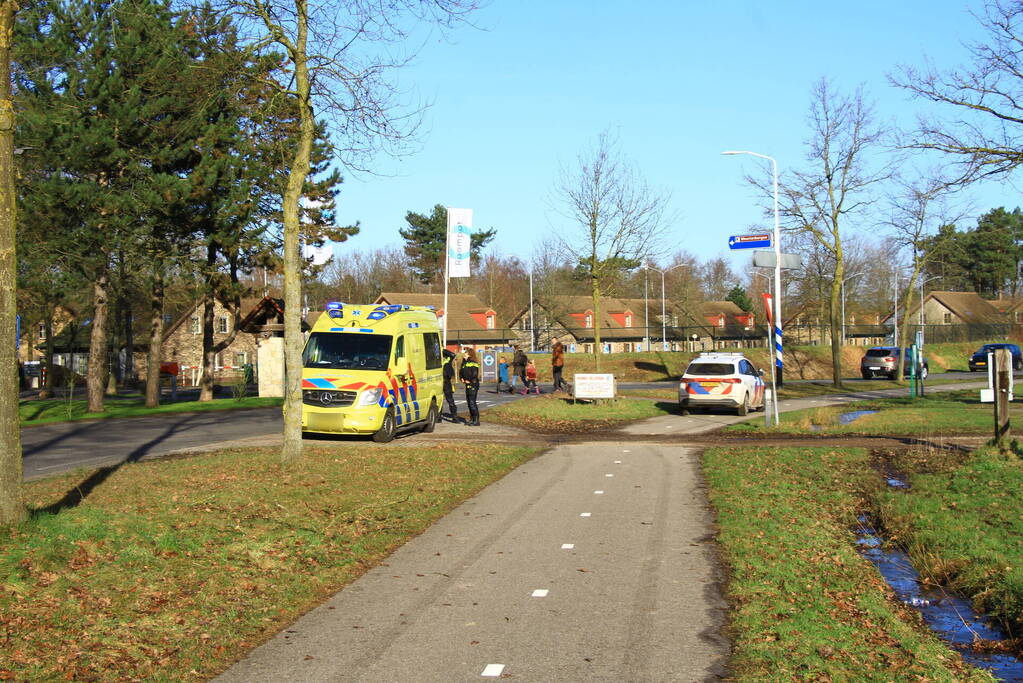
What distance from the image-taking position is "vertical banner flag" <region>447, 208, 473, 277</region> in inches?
1266

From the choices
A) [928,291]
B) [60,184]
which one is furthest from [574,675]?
[928,291]

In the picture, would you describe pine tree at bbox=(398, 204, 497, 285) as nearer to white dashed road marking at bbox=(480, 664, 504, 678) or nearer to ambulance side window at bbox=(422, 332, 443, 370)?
ambulance side window at bbox=(422, 332, 443, 370)

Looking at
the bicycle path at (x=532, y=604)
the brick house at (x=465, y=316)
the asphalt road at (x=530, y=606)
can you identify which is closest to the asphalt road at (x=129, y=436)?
the bicycle path at (x=532, y=604)

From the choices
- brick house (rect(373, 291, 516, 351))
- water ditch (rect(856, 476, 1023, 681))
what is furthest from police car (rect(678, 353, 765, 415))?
brick house (rect(373, 291, 516, 351))

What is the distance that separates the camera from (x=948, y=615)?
26.3 feet

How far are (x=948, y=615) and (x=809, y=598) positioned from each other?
141 cm

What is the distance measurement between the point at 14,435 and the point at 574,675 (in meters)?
5.56

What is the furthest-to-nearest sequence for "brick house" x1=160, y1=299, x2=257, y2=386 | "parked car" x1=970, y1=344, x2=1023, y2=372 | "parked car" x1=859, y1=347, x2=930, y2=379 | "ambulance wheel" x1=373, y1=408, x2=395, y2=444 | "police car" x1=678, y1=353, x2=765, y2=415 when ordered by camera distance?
"brick house" x1=160, y1=299, x2=257, y2=386 → "parked car" x1=970, y1=344, x2=1023, y2=372 → "parked car" x1=859, y1=347, x2=930, y2=379 → "police car" x1=678, y1=353, x2=765, y2=415 → "ambulance wheel" x1=373, y1=408, x2=395, y2=444

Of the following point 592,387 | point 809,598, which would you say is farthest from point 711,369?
point 809,598

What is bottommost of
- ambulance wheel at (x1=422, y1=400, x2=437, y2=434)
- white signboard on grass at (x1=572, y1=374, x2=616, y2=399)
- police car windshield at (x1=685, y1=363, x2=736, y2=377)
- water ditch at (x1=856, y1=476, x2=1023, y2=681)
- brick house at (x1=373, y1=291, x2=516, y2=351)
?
water ditch at (x1=856, y1=476, x2=1023, y2=681)

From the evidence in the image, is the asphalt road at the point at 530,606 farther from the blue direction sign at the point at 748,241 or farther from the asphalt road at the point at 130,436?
the blue direction sign at the point at 748,241

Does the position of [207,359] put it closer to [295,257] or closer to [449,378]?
[449,378]

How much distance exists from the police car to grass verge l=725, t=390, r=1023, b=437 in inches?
53.7

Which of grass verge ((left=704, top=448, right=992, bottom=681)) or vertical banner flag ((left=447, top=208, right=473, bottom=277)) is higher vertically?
vertical banner flag ((left=447, top=208, right=473, bottom=277))
